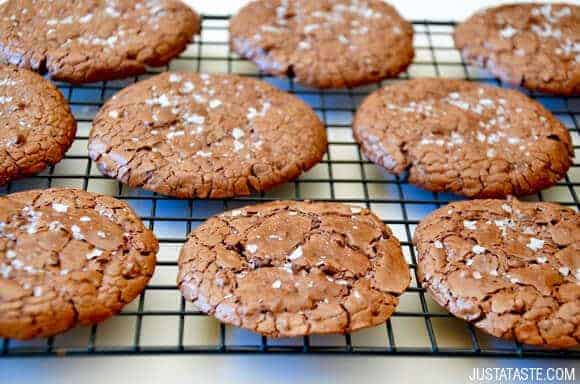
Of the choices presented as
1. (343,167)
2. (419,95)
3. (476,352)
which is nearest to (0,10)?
(343,167)

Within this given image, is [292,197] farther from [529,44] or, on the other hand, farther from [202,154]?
[529,44]

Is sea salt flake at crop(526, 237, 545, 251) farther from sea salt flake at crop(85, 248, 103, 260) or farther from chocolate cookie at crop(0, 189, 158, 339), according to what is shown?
sea salt flake at crop(85, 248, 103, 260)

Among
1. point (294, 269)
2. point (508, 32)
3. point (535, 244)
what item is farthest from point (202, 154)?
point (508, 32)

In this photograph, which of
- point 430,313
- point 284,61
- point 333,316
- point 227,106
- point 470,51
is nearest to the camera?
point 333,316

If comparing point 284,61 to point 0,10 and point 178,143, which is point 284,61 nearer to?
point 178,143

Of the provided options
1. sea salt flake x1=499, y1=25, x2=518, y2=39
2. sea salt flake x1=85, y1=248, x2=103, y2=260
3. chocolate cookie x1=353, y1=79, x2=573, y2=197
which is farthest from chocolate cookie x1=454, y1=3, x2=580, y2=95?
sea salt flake x1=85, y1=248, x2=103, y2=260
